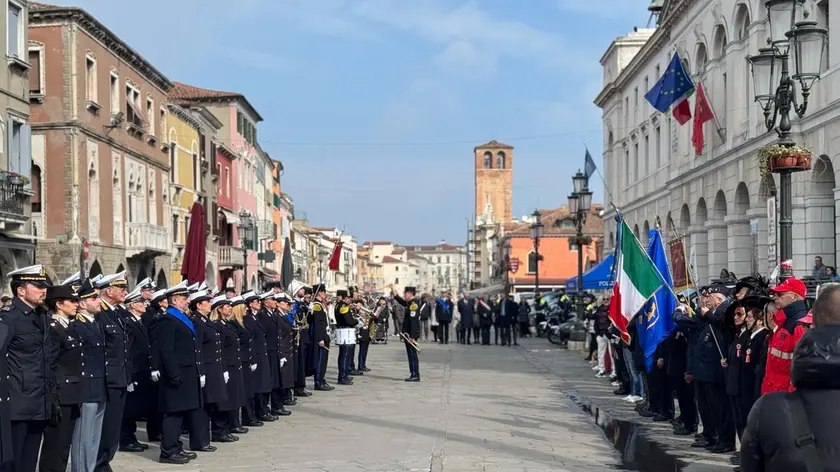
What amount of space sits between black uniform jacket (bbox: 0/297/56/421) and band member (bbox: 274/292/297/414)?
717cm

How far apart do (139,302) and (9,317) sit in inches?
155

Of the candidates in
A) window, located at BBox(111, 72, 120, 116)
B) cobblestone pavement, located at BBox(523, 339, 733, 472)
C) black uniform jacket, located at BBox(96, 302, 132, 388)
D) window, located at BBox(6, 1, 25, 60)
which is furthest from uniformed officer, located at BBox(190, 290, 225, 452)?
window, located at BBox(111, 72, 120, 116)

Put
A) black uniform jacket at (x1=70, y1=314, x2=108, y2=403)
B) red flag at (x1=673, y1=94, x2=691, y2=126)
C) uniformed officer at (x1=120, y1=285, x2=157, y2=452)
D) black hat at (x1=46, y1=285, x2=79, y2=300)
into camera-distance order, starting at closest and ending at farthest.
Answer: black hat at (x1=46, y1=285, x2=79, y2=300) → black uniform jacket at (x1=70, y1=314, x2=108, y2=403) → uniformed officer at (x1=120, y1=285, x2=157, y2=452) → red flag at (x1=673, y1=94, x2=691, y2=126)

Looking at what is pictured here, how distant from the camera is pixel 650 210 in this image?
47812 mm

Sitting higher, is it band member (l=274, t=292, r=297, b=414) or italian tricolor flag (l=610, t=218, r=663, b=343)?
italian tricolor flag (l=610, t=218, r=663, b=343)

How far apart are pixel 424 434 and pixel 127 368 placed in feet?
13.4

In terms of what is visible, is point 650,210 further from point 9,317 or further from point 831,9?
point 9,317

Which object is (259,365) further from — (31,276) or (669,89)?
(669,89)

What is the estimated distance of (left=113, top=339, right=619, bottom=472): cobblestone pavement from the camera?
36.6 ft

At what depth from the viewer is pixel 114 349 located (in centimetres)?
1022

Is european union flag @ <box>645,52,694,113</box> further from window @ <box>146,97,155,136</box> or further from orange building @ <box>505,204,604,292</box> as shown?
orange building @ <box>505,204,604,292</box>

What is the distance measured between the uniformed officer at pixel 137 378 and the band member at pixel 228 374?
0.79m

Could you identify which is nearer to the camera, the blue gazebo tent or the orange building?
the blue gazebo tent

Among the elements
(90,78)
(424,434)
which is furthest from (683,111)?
(424,434)
